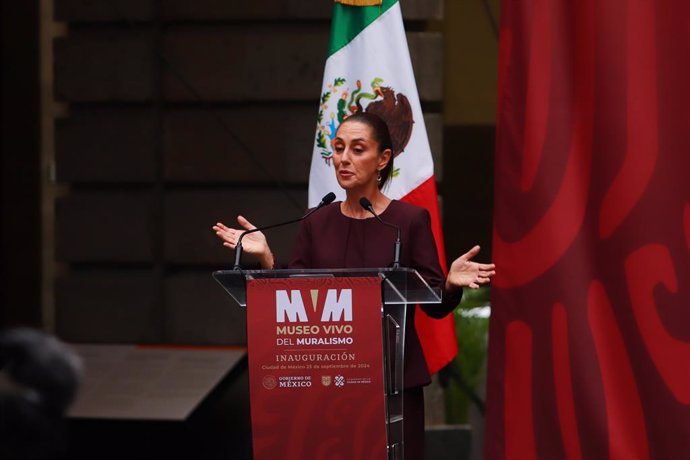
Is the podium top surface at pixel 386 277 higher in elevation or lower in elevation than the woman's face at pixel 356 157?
lower

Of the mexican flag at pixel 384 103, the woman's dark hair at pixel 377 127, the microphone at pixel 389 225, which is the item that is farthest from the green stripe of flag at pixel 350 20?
the microphone at pixel 389 225

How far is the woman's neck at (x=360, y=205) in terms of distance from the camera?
290cm

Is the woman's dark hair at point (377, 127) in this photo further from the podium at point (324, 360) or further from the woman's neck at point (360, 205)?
the podium at point (324, 360)

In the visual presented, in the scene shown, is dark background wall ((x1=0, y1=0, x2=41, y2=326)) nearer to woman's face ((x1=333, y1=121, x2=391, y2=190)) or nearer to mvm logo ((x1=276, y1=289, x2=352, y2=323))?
woman's face ((x1=333, y1=121, x2=391, y2=190))

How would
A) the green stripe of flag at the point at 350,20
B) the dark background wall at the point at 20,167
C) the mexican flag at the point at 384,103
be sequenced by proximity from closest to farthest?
the mexican flag at the point at 384,103, the green stripe of flag at the point at 350,20, the dark background wall at the point at 20,167

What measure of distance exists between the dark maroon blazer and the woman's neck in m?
0.02

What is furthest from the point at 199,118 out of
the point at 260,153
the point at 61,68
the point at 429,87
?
the point at 429,87

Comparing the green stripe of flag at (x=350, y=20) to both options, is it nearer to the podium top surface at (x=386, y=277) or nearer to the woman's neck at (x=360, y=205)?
the woman's neck at (x=360, y=205)

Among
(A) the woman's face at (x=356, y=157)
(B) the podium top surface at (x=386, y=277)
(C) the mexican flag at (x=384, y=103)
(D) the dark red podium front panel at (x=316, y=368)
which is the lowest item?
(D) the dark red podium front panel at (x=316, y=368)

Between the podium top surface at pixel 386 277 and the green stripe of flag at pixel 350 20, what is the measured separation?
1561mm

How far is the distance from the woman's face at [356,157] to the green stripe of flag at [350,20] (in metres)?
1.14

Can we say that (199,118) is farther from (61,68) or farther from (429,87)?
(429,87)

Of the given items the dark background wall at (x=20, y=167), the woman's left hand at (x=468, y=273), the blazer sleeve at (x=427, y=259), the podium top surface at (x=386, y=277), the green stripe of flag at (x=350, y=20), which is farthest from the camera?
the dark background wall at (x=20, y=167)

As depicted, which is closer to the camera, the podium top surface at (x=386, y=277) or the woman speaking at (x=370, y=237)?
the podium top surface at (x=386, y=277)
